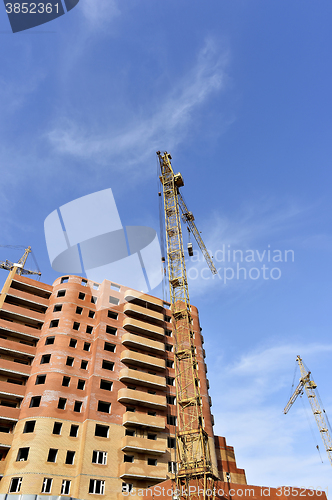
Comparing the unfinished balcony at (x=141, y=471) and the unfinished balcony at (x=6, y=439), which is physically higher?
the unfinished balcony at (x=6, y=439)

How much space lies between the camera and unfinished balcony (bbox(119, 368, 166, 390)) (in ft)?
174

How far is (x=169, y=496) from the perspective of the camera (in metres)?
41.2

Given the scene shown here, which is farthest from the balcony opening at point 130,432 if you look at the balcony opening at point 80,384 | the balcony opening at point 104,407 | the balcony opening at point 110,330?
the balcony opening at point 110,330

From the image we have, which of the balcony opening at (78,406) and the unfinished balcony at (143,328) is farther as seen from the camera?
the unfinished balcony at (143,328)

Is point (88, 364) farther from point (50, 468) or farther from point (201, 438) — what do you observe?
point (201, 438)

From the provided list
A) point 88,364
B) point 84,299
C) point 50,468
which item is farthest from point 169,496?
point 84,299

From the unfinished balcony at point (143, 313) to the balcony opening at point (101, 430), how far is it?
18.6 meters

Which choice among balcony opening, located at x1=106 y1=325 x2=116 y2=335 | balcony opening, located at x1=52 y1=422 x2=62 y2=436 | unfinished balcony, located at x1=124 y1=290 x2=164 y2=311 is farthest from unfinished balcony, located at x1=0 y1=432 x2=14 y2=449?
unfinished balcony, located at x1=124 y1=290 x2=164 y2=311

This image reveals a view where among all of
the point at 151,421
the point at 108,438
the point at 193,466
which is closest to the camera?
the point at 193,466

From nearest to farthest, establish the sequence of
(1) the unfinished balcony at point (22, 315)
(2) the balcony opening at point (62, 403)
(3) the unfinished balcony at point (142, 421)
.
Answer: (2) the balcony opening at point (62, 403), (3) the unfinished balcony at point (142, 421), (1) the unfinished balcony at point (22, 315)

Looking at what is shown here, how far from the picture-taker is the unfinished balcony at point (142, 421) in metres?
49.3

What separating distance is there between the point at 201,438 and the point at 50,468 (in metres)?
18.4

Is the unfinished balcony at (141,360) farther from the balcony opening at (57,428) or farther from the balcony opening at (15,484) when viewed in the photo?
the balcony opening at (15,484)

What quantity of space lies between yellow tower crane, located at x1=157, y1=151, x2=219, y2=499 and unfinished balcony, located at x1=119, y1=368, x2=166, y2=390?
3159mm
